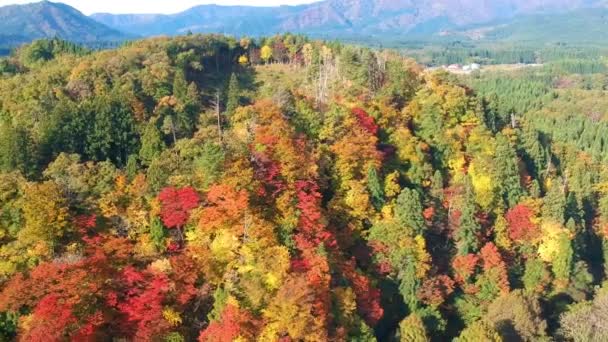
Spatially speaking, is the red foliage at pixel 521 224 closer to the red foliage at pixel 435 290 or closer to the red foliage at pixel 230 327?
the red foliage at pixel 435 290

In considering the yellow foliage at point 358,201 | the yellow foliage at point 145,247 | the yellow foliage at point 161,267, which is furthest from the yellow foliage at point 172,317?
the yellow foliage at point 358,201

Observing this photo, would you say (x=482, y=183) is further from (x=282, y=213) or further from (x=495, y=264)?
(x=282, y=213)

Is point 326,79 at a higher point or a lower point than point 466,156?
higher

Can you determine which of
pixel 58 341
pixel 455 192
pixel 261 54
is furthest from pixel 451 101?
pixel 58 341

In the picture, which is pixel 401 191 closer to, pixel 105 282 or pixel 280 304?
pixel 280 304

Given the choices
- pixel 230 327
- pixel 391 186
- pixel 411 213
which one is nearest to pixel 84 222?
pixel 230 327

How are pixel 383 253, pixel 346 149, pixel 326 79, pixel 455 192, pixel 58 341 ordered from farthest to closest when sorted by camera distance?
pixel 326 79
pixel 455 192
pixel 346 149
pixel 383 253
pixel 58 341
